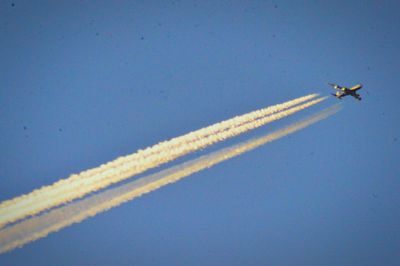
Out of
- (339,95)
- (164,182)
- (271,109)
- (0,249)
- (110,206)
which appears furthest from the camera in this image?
(339,95)

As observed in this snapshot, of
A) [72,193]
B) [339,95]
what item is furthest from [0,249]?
[339,95]

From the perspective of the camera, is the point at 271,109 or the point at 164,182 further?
the point at 271,109

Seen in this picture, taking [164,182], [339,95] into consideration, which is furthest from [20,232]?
[339,95]

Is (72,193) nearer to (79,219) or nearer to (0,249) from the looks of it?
(79,219)

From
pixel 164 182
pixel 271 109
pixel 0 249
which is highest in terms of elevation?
pixel 271 109

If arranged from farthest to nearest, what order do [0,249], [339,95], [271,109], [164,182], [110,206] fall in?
1. [339,95]
2. [271,109]
3. [164,182]
4. [110,206]
5. [0,249]

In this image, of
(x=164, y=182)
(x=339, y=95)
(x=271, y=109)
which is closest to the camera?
(x=164, y=182)

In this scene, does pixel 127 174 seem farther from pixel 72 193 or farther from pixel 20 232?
pixel 20 232

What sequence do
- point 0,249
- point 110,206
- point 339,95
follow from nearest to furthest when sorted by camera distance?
point 0,249
point 110,206
point 339,95

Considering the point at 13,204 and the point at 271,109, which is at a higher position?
the point at 271,109
